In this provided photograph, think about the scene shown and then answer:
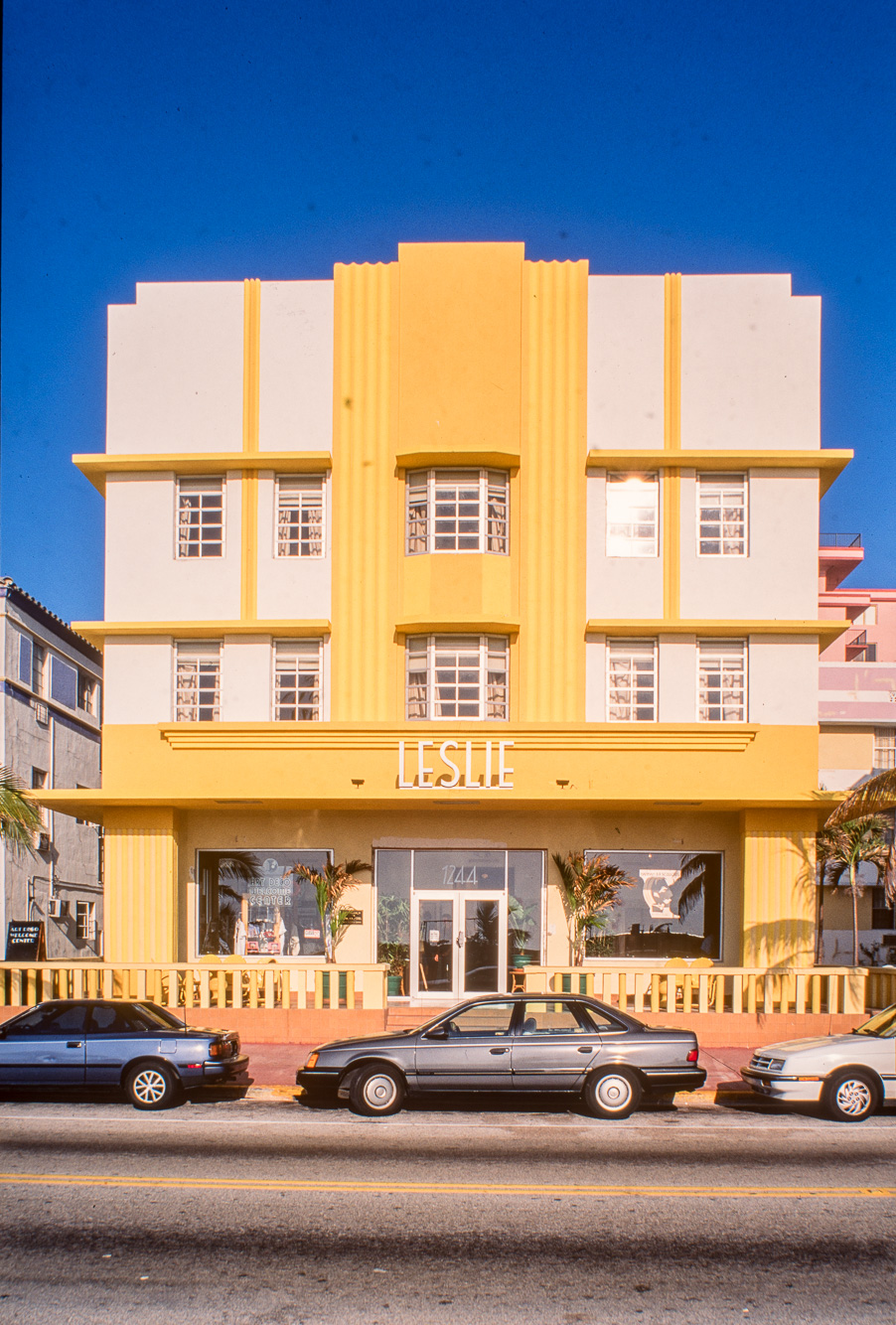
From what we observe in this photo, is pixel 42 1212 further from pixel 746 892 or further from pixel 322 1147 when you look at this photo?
pixel 746 892

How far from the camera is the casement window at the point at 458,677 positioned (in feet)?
73.6

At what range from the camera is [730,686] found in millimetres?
22672

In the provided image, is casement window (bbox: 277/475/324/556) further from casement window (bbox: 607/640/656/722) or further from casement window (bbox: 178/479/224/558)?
casement window (bbox: 607/640/656/722)

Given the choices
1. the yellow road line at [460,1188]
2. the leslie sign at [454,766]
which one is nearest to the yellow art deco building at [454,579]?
the leslie sign at [454,766]

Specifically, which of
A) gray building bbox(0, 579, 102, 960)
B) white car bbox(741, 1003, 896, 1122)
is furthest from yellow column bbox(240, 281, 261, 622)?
white car bbox(741, 1003, 896, 1122)

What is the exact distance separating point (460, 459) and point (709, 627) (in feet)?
19.5

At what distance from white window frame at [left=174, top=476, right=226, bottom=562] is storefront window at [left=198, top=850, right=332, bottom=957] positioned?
6.07 m

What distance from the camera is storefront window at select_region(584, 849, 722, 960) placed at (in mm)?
22125

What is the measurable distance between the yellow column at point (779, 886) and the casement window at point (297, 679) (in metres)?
8.75

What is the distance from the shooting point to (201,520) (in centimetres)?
2338

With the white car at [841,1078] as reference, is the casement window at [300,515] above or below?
above

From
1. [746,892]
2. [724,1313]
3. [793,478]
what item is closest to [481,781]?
[746,892]

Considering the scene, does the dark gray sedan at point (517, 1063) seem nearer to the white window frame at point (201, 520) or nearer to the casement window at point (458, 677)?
the casement window at point (458, 677)

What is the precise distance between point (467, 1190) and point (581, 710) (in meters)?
13.3
